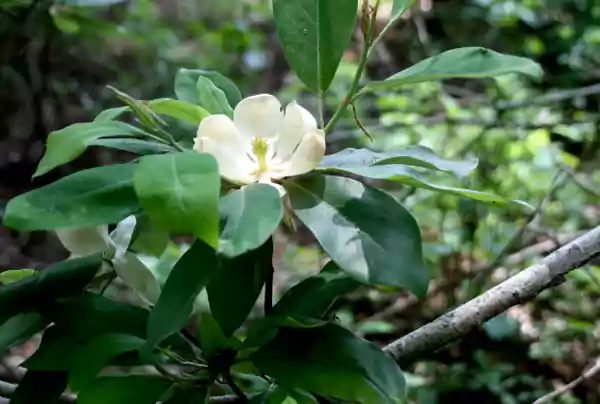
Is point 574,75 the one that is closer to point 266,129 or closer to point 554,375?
point 554,375

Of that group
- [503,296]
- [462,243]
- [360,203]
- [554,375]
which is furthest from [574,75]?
[360,203]

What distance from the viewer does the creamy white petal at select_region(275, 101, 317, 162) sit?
485mm

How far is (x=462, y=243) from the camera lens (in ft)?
4.82

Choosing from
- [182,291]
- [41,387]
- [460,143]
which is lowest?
[460,143]

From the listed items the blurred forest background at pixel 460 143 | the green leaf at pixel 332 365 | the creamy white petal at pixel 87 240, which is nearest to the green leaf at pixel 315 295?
the green leaf at pixel 332 365

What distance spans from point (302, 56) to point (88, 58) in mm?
2139

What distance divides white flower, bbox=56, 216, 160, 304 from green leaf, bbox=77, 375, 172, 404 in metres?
0.08

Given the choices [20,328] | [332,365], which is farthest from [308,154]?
[20,328]

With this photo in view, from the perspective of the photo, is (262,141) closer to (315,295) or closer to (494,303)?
(315,295)

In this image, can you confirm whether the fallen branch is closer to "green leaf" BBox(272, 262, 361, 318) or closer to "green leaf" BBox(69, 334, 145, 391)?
"green leaf" BBox(272, 262, 361, 318)

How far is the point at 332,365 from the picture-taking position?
0.44 m

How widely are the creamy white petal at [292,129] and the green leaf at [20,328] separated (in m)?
0.21

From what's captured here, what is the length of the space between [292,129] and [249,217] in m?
0.11

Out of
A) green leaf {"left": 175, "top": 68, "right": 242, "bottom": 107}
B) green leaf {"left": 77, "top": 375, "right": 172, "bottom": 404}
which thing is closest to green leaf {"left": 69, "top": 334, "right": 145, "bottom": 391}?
green leaf {"left": 77, "top": 375, "right": 172, "bottom": 404}
